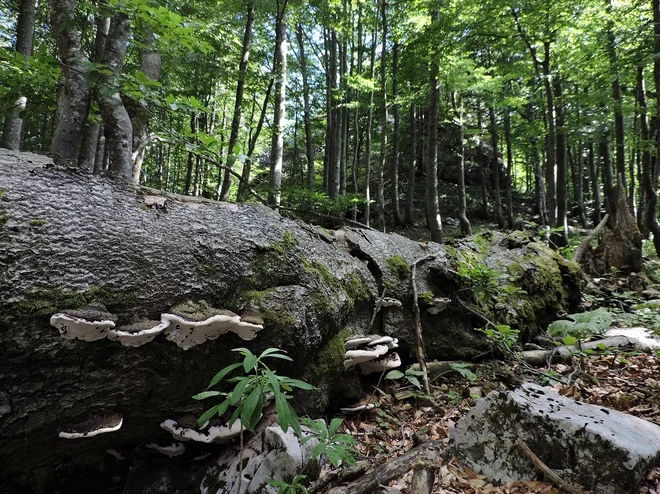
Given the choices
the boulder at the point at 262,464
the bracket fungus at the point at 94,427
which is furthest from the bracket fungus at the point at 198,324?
the boulder at the point at 262,464

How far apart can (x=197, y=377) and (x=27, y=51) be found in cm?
1003

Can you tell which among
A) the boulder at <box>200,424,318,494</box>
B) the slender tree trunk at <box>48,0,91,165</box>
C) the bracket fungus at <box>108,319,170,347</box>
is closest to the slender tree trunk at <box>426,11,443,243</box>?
the slender tree trunk at <box>48,0,91,165</box>

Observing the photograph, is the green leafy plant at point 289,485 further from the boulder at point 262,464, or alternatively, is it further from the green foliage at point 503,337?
the green foliage at point 503,337

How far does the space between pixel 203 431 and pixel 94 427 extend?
1.93ft

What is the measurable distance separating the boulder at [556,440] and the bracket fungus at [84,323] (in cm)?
228

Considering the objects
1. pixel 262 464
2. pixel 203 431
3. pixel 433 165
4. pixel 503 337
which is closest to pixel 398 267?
pixel 503 337

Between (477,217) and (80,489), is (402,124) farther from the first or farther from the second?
(80,489)

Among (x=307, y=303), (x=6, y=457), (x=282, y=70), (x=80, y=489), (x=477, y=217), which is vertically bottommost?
(x=80, y=489)

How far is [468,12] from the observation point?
11.1 meters

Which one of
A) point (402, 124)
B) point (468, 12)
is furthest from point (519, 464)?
point (402, 124)

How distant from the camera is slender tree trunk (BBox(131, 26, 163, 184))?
455 cm

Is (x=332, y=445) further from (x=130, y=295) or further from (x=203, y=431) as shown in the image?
(x=130, y=295)

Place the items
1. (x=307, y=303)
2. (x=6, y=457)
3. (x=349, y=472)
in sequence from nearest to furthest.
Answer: (x=6, y=457), (x=349, y=472), (x=307, y=303)

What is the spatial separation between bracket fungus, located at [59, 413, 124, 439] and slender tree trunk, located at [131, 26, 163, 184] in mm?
2644
